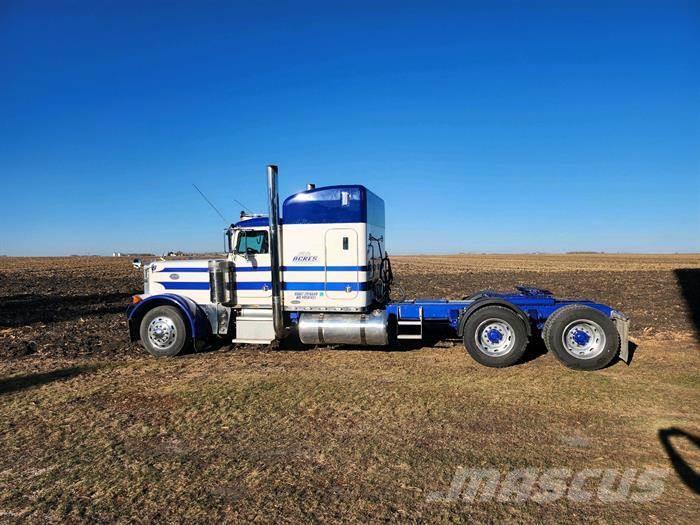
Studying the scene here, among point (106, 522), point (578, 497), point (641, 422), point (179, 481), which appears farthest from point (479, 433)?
point (106, 522)

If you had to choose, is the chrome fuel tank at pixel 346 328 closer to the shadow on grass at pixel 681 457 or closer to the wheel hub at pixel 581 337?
the wheel hub at pixel 581 337

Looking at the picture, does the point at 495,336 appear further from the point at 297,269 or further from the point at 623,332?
the point at 297,269

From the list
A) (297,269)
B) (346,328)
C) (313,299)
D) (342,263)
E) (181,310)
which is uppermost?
(342,263)

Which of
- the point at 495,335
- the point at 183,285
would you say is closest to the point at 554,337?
the point at 495,335

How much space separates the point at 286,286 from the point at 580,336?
5.80 metres

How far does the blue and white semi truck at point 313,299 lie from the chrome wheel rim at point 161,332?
0.02 meters

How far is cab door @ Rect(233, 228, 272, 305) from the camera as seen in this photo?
9555 millimetres

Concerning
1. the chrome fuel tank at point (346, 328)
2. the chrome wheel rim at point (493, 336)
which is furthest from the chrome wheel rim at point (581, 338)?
the chrome fuel tank at point (346, 328)

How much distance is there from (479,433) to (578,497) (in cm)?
144

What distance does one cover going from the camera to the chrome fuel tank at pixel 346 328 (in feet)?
29.2

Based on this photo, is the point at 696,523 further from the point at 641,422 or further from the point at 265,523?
the point at 265,523

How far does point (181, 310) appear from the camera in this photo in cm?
956

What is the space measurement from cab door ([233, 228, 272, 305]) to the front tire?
1324 millimetres

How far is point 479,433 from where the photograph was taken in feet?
17.3
